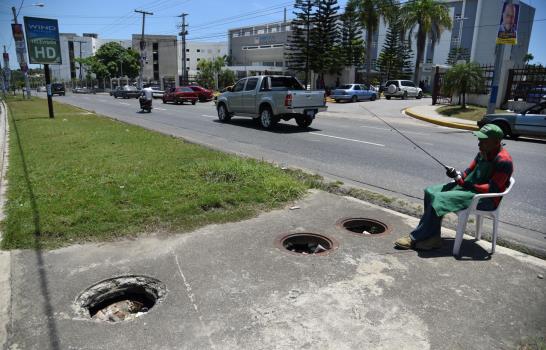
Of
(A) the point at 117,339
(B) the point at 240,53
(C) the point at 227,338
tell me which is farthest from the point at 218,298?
(B) the point at 240,53

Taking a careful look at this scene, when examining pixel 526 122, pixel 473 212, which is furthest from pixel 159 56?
pixel 473 212

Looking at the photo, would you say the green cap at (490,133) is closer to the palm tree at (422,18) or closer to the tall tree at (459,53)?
the palm tree at (422,18)

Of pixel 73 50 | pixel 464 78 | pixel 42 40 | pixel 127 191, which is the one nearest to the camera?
pixel 127 191

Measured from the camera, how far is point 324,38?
4347 centimetres

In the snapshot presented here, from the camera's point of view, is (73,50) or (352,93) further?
(73,50)

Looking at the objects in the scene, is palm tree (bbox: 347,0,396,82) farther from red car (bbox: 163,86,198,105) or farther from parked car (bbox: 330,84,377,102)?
red car (bbox: 163,86,198,105)

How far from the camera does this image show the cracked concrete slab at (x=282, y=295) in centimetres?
284

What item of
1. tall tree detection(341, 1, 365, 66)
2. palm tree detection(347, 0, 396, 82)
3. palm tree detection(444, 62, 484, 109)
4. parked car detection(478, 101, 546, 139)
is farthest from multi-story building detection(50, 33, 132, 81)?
parked car detection(478, 101, 546, 139)

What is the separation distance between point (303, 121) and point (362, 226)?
10.7 meters

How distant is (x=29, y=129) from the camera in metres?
14.5

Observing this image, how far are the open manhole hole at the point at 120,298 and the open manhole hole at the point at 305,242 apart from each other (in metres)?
1.50

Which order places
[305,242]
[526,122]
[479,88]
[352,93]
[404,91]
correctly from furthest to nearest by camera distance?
1. [404,91]
2. [352,93]
3. [479,88]
4. [526,122]
5. [305,242]

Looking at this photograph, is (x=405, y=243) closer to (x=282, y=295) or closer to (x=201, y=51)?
(x=282, y=295)

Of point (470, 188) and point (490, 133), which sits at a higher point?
point (490, 133)
